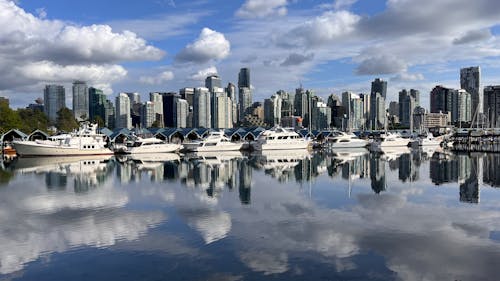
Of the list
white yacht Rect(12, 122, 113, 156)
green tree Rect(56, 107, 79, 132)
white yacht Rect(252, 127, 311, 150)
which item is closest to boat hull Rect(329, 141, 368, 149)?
white yacht Rect(252, 127, 311, 150)

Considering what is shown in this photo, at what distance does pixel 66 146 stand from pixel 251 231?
196 feet

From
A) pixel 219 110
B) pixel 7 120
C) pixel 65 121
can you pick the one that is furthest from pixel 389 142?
pixel 219 110

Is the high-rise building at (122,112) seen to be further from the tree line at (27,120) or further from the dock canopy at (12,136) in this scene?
the dock canopy at (12,136)

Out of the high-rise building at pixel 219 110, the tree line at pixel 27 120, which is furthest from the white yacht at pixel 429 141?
the high-rise building at pixel 219 110

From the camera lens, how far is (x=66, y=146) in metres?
70.2

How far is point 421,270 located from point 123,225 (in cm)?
1279

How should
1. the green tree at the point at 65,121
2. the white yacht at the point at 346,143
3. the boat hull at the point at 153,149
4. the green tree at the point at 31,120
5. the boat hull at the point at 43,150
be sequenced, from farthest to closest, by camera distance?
the green tree at the point at 65,121 → the green tree at the point at 31,120 → the white yacht at the point at 346,143 → the boat hull at the point at 153,149 → the boat hull at the point at 43,150

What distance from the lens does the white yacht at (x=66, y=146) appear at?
6912 centimetres

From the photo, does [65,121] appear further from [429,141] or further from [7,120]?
[429,141]

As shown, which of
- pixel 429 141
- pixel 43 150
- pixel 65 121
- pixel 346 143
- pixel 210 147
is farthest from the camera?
pixel 65 121

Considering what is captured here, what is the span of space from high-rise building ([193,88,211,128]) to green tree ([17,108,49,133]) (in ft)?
257

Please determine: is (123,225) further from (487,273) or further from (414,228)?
(487,273)

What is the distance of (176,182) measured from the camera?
36406mm

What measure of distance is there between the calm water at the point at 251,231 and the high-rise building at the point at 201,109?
156913 millimetres
